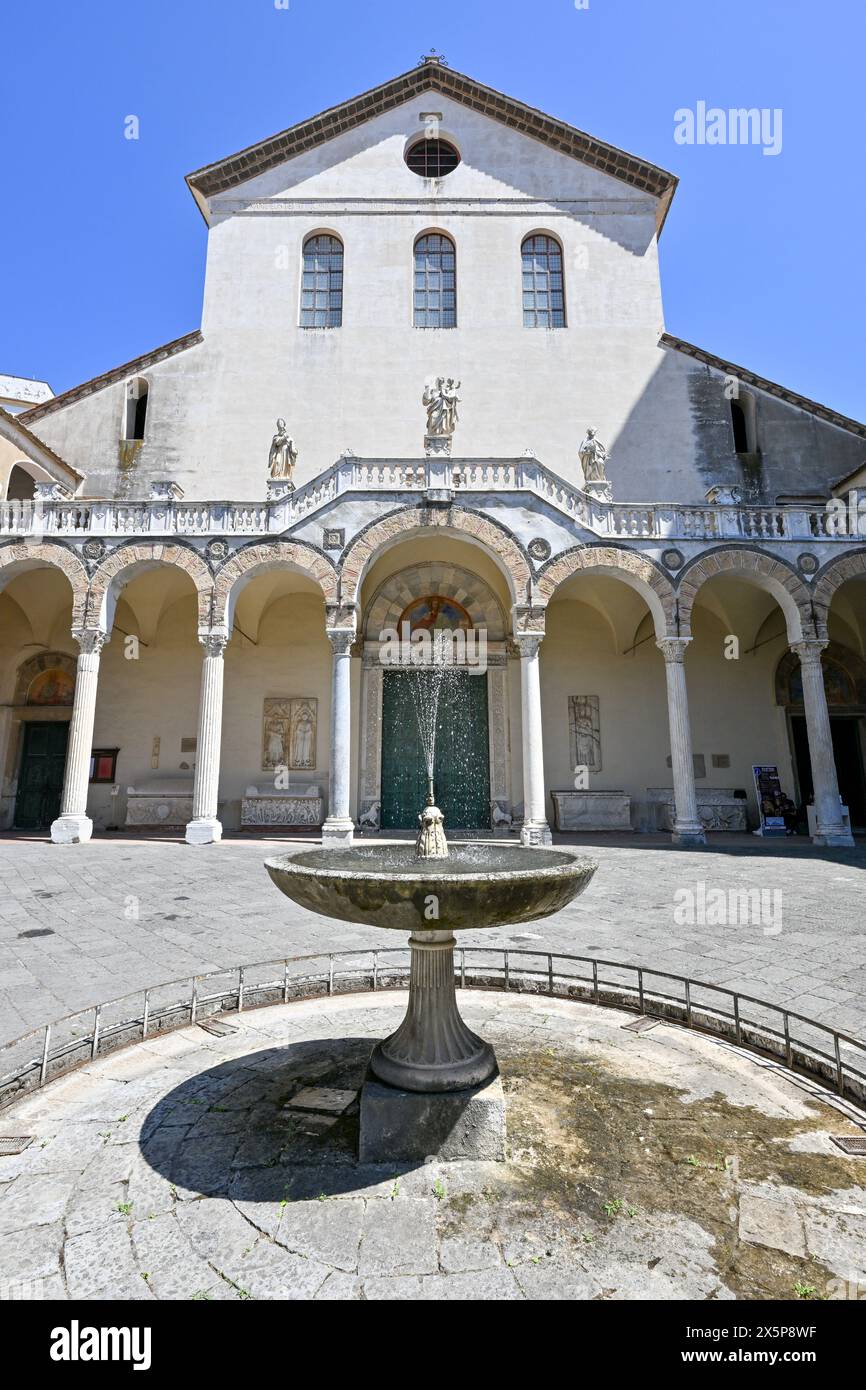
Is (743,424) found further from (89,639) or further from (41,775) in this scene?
(41,775)

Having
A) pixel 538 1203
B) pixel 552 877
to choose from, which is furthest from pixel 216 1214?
pixel 552 877

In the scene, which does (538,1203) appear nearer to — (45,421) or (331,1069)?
(331,1069)

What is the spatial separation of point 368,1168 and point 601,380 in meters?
19.4

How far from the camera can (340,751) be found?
13.1 m

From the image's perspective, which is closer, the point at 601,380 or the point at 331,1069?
the point at 331,1069

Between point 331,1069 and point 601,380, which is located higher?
point 601,380

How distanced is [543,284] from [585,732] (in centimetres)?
1292

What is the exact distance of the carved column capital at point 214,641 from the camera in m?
13.5

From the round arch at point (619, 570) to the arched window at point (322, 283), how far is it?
414 inches

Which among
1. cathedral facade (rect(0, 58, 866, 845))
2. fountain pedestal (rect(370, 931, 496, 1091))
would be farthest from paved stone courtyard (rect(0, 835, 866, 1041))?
cathedral facade (rect(0, 58, 866, 845))

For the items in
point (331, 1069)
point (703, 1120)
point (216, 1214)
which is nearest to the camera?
point (216, 1214)

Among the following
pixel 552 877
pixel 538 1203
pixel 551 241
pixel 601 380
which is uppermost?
pixel 551 241

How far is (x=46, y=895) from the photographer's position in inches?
322
